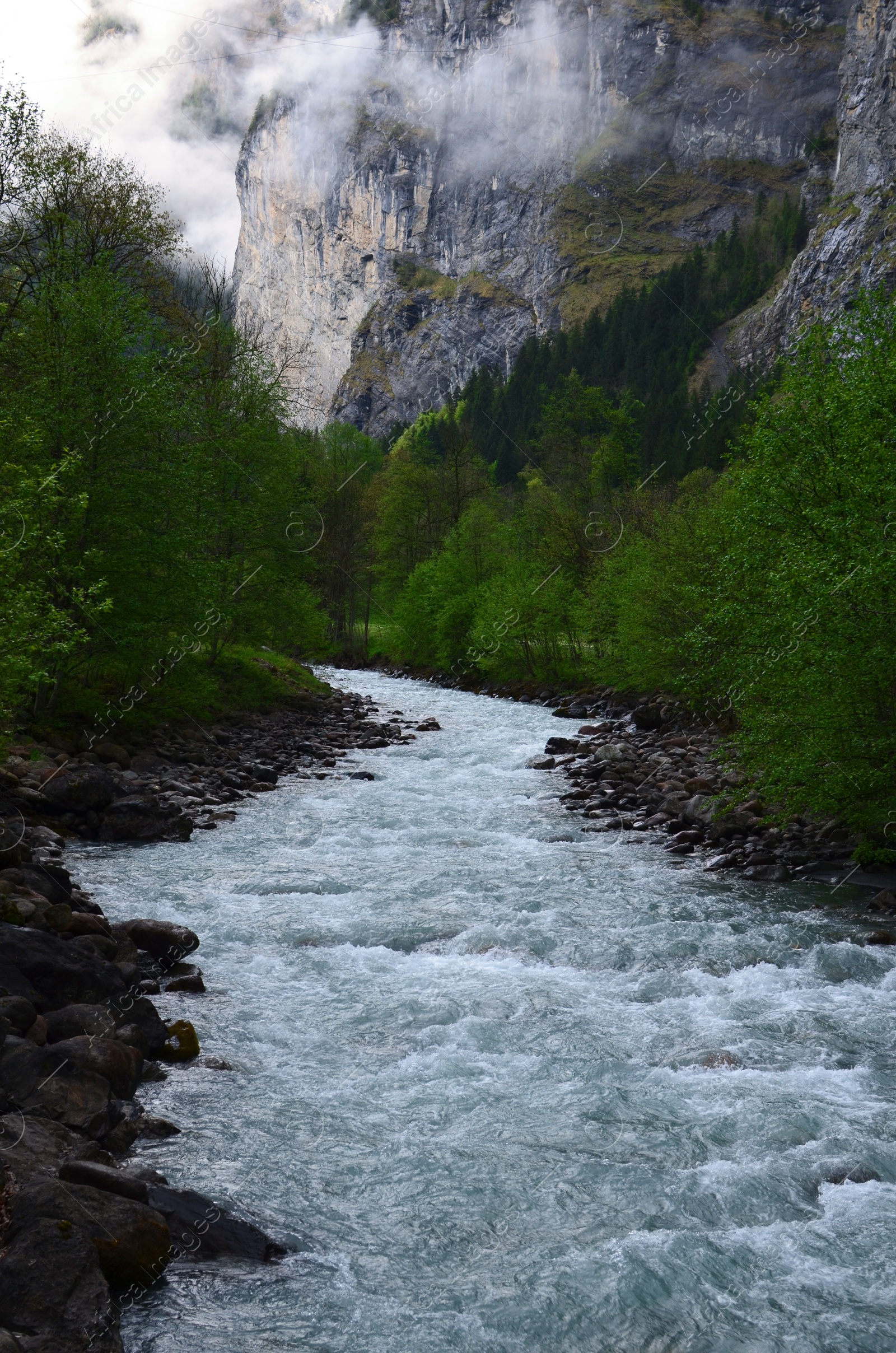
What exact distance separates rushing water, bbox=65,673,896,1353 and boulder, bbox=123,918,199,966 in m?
0.50

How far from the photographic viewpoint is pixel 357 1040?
34.6 ft

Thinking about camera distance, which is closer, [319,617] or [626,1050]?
[626,1050]

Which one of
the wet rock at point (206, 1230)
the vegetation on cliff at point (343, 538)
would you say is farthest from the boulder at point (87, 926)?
the wet rock at point (206, 1230)

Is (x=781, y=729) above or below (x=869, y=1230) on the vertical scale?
above

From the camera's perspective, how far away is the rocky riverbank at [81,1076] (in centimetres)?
573

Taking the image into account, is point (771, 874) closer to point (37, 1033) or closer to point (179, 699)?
point (37, 1033)

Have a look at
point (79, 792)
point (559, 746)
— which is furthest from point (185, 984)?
point (559, 746)

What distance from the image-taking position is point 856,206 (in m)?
127

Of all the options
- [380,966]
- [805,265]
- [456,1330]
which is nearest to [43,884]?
[380,966]

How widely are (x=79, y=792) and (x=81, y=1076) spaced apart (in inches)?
455

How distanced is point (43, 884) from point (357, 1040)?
484 cm

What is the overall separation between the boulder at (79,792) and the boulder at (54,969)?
28.1ft

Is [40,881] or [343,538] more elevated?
[343,538]

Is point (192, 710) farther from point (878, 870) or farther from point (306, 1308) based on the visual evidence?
point (306, 1308)
